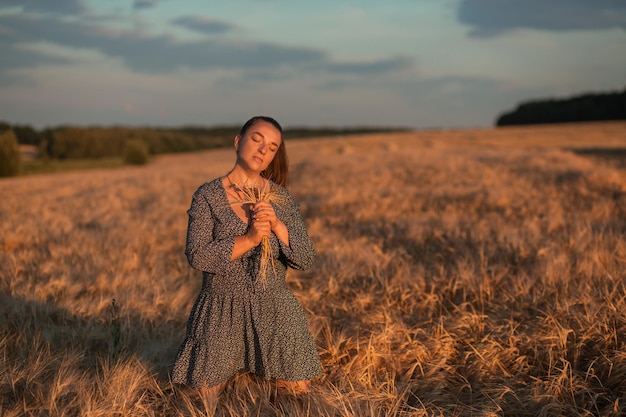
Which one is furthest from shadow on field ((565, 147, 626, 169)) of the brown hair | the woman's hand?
the woman's hand

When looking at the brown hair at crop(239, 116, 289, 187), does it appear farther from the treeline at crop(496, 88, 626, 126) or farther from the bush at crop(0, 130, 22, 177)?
the treeline at crop(496, 88, 626, 126)

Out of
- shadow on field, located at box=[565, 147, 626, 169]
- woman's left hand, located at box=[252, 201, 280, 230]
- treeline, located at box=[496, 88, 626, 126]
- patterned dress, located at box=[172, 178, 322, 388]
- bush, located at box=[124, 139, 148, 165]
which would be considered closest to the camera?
woman's left hand, located at box=[252, 201, 280, 230]

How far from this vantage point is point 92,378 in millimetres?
3145

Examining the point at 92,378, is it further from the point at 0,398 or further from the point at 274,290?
the point at 274,290

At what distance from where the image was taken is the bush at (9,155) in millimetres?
26031

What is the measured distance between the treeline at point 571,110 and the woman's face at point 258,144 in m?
42.9

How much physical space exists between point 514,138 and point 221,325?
80.9 feet

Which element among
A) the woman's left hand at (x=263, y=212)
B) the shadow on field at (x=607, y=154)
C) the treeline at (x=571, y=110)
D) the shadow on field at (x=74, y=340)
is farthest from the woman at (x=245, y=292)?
the treeline at (x=571, y=110)

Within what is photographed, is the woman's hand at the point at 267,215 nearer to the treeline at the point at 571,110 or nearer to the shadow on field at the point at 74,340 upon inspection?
the shadow on field at the point at 74,340

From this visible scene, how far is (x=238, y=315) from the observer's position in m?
2.91

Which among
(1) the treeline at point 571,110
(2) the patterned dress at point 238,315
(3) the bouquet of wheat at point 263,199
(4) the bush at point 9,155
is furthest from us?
(1) the treeline at point 571,110

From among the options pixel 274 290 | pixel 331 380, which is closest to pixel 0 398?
pixel 274 290

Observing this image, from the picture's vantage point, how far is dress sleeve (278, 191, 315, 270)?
2.89 metres

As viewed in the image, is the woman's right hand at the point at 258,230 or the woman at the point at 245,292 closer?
the woman's right hand at the point at 258,230
